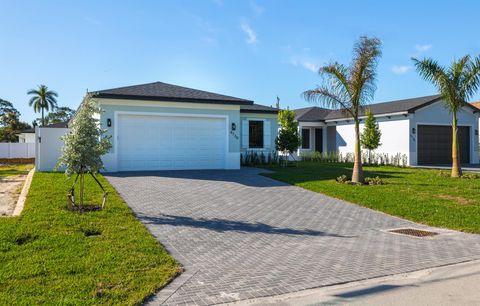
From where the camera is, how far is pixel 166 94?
17891 mm

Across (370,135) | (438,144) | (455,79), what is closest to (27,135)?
(370,135)

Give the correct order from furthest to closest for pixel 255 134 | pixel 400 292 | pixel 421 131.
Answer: pixel 421 131 → pixel 255 134 → pixel 400 292

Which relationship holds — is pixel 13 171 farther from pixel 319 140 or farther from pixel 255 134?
pixel 319 140

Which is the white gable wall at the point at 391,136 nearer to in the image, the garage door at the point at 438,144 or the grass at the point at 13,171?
the garage door at the point at 438,144

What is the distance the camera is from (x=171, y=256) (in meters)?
6.05

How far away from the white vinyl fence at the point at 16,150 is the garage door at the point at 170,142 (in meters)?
22.7

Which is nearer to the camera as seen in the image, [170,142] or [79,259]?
[79,259]

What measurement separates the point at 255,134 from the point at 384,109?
380 inches

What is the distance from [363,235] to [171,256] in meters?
3.95

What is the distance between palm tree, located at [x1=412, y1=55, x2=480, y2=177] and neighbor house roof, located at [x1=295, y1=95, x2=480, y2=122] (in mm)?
4647

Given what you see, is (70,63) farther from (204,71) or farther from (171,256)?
(171,256)

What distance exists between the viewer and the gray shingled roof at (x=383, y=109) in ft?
81.0

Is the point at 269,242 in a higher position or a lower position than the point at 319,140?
lower

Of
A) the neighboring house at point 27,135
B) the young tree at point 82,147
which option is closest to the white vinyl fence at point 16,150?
the neighboring house at point 27,135
